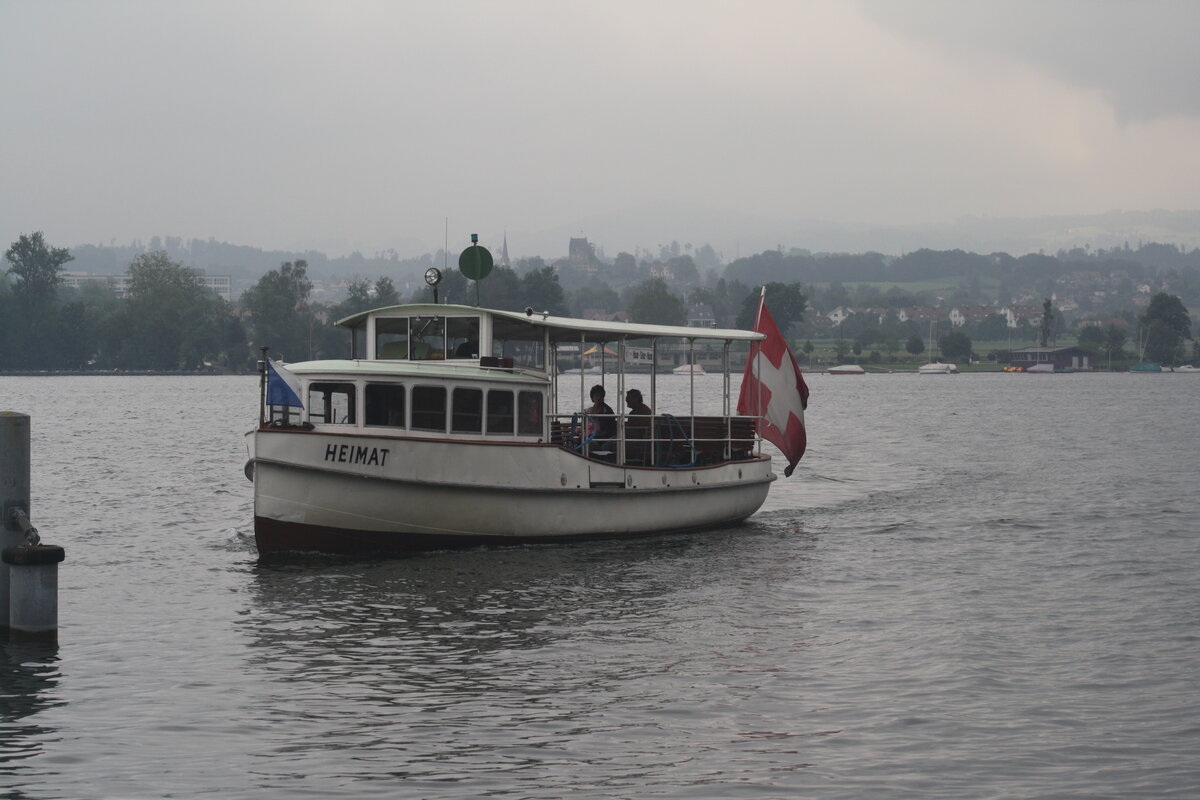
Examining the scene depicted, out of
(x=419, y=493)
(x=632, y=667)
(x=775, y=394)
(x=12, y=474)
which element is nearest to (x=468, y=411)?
(x=419, y=493)

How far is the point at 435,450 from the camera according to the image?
2300cm

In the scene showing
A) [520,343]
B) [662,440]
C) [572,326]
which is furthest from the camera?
[520,343]

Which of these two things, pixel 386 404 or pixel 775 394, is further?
pixel 775 394

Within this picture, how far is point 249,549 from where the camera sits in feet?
89.2

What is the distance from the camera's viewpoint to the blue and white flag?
889 inches

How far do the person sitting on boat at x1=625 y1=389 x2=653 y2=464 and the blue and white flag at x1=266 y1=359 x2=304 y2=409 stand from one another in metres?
7.34

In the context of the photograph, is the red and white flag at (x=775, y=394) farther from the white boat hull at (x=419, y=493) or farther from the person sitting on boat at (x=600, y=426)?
the white boat hull at (x=419, y=493)

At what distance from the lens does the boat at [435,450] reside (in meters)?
22.8

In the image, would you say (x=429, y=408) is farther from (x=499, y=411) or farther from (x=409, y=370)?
(x=499, y=411)

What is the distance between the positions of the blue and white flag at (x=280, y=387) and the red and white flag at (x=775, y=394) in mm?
11943

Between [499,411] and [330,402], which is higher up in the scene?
[330,402]

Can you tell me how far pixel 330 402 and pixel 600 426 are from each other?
585cm

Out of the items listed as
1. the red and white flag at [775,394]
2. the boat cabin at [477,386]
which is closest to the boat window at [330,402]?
the boat cabin at [477,386]

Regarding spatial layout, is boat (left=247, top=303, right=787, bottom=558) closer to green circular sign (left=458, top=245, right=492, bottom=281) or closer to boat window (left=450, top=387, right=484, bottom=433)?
boat window (left=450, top=387, right=484, bottom=433)
